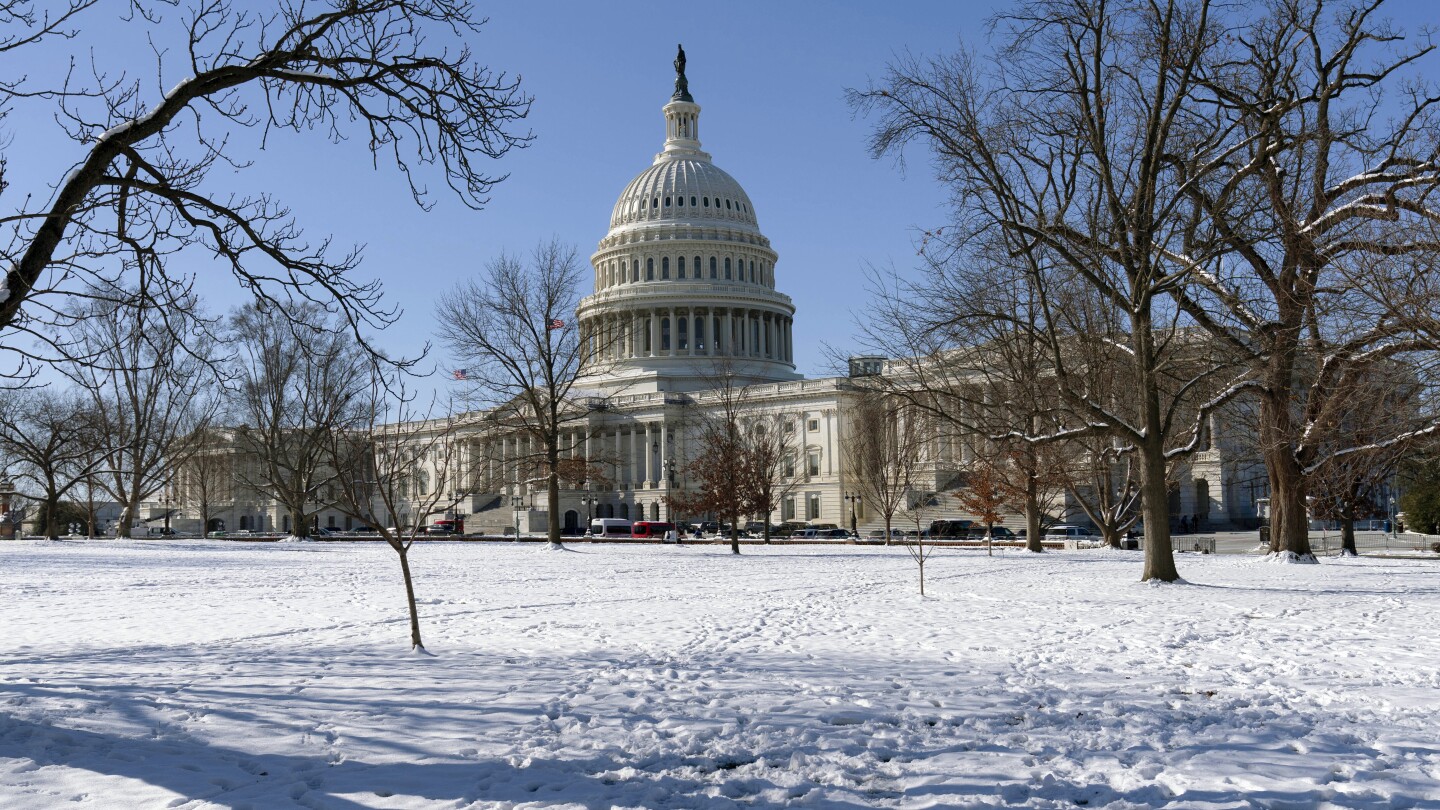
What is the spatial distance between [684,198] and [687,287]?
1187 centimetres

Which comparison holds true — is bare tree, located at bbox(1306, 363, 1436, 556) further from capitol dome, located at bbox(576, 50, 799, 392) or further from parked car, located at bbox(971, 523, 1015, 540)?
capitol dome, located at bbox(576, 50, 799, 392)

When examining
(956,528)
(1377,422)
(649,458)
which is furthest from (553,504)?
(649,458)

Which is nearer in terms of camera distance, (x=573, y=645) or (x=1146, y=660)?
(x=1146, y=660)

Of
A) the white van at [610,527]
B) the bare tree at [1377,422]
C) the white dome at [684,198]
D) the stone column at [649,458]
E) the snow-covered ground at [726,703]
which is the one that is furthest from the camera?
the white dome at [684,198]

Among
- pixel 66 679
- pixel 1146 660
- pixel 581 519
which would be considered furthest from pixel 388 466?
pixel 581 519

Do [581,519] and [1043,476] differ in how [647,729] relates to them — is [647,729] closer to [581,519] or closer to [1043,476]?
[1043,476]

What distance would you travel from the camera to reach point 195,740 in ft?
27.6

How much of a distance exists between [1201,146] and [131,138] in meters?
19.8

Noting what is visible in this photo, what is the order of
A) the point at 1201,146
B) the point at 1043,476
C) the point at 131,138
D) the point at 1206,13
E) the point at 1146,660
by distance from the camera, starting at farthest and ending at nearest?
the point at 1043,476 → the point at 1201,146 → the point at 1206,13 → the point at 1146,660 → the point at 131,138

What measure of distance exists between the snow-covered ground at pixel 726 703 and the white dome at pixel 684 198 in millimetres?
110750

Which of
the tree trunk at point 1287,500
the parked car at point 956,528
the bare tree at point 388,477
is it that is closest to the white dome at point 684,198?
the parked car at point 956,528

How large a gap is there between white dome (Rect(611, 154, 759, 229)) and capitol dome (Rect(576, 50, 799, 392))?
0.11 metres

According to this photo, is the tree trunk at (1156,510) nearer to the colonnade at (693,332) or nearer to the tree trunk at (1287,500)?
the tree trunk at (1287,500)

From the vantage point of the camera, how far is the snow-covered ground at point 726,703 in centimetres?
725
